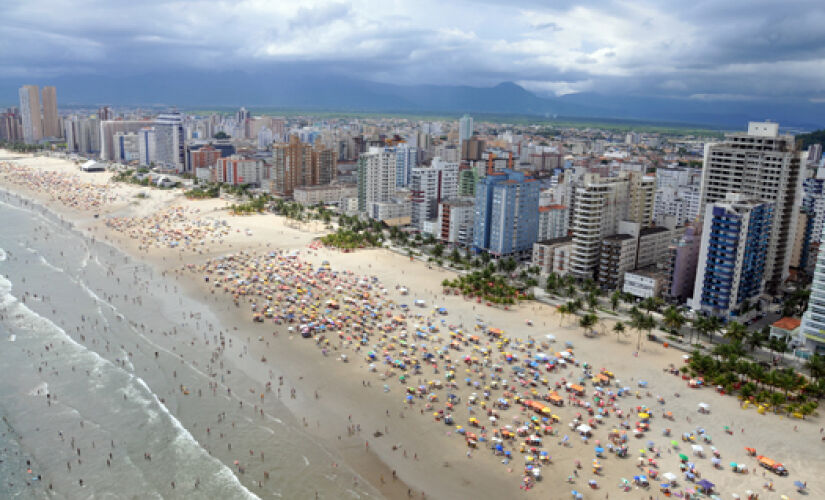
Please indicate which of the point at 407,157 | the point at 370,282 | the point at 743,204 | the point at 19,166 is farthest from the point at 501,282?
the point at 19,166

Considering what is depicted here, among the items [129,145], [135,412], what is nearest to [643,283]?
[135,412]

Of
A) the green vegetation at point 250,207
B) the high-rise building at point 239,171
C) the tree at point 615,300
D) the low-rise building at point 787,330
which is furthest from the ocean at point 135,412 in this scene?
the high-rise building at point 239,171

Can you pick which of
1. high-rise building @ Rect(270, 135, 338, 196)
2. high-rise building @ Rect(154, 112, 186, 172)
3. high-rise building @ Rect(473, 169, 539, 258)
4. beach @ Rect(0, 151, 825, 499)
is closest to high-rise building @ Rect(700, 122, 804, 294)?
high-rise building @ Rect(473, 169, 539, 258)

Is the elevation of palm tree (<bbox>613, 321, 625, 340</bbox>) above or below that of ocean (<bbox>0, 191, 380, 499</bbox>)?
above

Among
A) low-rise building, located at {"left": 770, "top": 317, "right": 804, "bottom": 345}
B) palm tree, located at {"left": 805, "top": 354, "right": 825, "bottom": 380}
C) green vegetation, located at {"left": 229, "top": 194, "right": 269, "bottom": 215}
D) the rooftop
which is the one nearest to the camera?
palm tree, located at {"left": 805, "top": 354, "right": 825, "bottom": 380}

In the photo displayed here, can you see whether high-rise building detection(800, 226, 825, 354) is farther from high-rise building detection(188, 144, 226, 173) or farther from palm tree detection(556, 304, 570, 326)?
high-rise building detection(188, 144, 226, 173)

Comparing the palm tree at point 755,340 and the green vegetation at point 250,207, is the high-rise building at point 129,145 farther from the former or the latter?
the palm tree at point 755,340

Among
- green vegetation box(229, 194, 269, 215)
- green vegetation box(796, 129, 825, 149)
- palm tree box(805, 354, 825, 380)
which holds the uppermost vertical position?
green vegetation box(796, 129, 825, 149)

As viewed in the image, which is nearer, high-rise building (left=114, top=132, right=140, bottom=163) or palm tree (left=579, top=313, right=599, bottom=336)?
palm tree (left=579, top=313, right=599, bottom=336)
